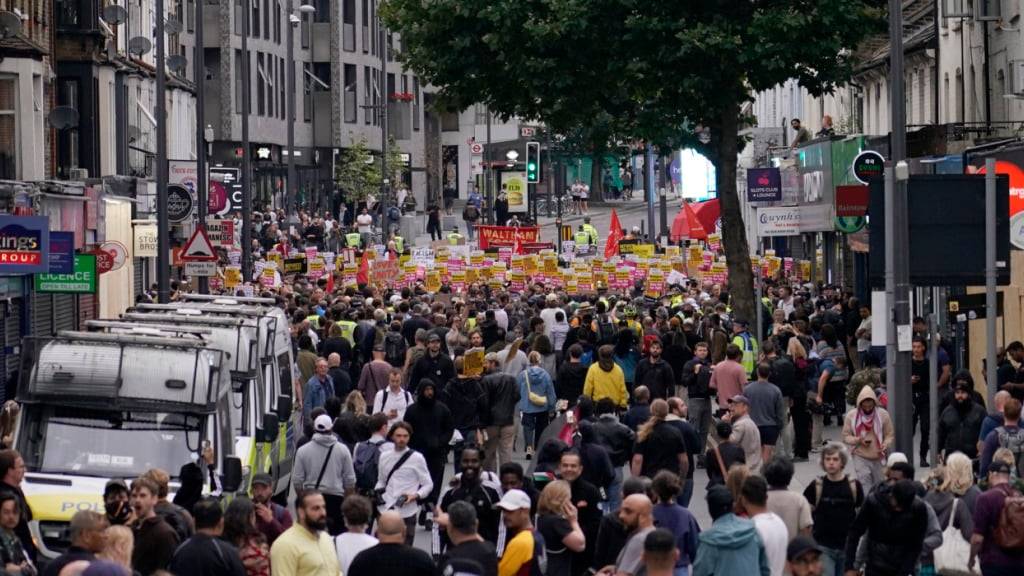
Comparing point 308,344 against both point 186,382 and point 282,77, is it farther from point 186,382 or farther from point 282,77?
point 282,77

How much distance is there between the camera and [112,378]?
17422 mm

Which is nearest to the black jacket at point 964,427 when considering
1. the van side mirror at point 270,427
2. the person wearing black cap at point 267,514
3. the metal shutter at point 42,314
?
the van side mirror at point 270,427

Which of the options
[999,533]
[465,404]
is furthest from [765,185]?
[999,533]

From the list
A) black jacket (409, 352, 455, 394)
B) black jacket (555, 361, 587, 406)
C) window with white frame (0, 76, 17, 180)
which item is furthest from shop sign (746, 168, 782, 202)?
black jacket (409, 352, 455, 394)

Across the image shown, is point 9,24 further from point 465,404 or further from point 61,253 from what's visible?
point 465,404

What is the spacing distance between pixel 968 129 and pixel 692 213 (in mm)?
23182

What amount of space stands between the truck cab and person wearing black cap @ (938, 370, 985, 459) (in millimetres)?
6543

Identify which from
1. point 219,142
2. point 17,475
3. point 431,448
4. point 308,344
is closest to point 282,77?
point 219,142

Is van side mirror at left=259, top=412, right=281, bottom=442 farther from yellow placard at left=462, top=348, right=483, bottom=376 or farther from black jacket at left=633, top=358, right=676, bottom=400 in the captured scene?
black jacket at left=633, top=358, right=676, bottom=400

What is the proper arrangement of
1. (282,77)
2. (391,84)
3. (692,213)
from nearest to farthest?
(692,213) → (282,77) → (391,84)

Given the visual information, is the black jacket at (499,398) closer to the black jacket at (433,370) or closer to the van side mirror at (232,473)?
the black jacket at (433,370)

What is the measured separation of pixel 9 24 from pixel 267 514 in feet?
65.3

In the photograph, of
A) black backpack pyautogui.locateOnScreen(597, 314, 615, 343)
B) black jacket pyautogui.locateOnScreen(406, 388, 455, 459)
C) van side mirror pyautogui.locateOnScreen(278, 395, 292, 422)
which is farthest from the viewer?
black backpack pyautogui.locateOnScreen(597, 314, 615, 343)

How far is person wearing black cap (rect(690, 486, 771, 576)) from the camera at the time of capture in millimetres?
12445
